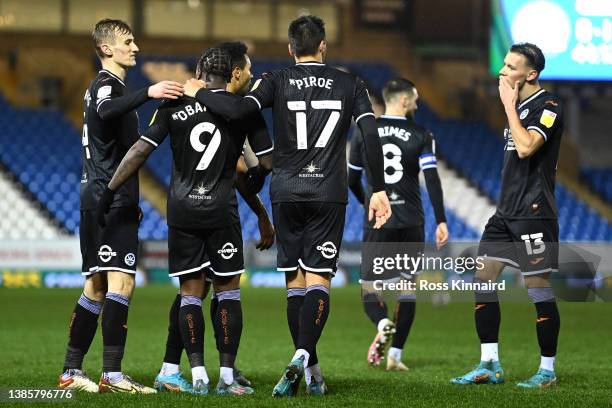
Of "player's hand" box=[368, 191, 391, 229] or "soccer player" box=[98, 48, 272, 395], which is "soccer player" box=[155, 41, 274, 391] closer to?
"soccer player" box=[98, 48, 272, 395]

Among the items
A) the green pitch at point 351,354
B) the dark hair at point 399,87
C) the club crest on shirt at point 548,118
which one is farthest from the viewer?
the dark hair at point 399,87

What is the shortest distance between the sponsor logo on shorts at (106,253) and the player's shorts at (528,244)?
236cm

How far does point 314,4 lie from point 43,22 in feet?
20.1

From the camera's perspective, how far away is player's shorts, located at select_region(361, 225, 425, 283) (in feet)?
25.2

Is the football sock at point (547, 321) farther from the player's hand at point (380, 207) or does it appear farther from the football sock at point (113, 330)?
the football sock at point (113, 330)

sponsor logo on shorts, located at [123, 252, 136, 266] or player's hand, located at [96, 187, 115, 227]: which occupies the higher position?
player's hand, located at [96, 187, 115, 227]

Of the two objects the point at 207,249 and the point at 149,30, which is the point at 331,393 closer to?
the point at 207,249

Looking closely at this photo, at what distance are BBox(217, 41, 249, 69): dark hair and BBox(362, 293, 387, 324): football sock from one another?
2.45m

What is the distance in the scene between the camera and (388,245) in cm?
773

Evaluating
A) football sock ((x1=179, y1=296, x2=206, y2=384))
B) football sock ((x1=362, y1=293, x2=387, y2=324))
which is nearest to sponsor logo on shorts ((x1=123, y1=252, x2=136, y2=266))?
football sock ((x1=179, y1=296, x2=206, y2=384))

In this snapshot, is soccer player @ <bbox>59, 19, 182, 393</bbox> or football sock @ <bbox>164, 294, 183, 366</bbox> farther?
football sock @ <bbox>164, 294, 183, 366</bbox>

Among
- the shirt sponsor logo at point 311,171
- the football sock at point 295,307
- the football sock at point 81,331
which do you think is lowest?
the football sock at point 81,331

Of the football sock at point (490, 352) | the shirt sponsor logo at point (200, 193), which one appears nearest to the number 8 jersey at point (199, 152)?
the shirt sponsor logo at point (200, 193)

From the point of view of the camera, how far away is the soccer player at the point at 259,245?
5.81 meters
